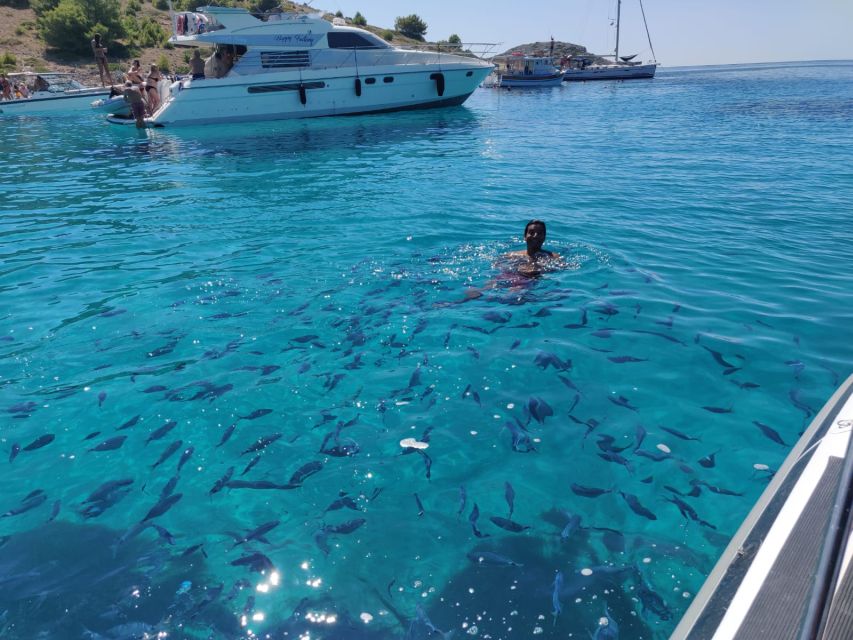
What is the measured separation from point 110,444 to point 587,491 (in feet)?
15.0

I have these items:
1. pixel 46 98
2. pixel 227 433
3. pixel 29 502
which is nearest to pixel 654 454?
pixel 227 433

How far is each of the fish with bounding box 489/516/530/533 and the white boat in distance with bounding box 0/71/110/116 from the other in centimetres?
4122

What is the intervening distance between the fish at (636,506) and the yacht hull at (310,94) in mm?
28650

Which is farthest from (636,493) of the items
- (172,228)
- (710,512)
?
(172,228)

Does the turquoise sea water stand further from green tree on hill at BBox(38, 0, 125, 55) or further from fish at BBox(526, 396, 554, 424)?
green tree on hill at BBox(38, 0, 125, 55)

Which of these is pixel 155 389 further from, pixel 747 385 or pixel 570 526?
pixel 747 385

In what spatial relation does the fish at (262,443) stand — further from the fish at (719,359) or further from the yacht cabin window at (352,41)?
the yacht cabin window at (352,41)

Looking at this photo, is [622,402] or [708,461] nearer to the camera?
[708,461]

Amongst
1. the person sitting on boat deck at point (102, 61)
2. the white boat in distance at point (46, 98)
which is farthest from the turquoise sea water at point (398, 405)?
the person sitting on boat deck at point (102, 61)

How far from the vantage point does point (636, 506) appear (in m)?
4.43

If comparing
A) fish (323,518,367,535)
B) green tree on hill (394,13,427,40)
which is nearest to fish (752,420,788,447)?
fish (323,518,367,535)

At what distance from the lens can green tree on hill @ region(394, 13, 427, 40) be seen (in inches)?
3610

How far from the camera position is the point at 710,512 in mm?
4363

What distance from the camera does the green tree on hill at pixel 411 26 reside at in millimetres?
91688
